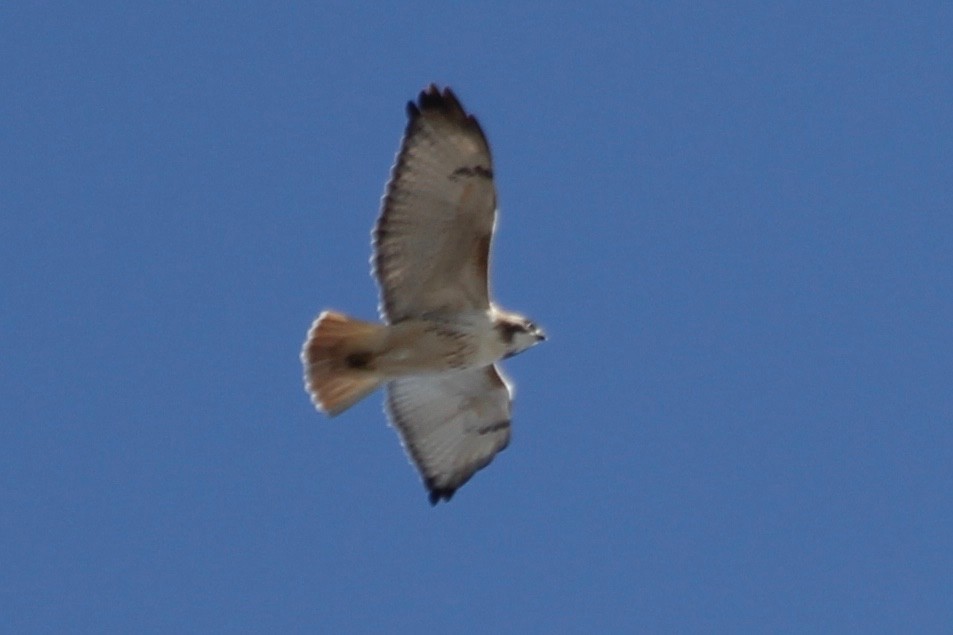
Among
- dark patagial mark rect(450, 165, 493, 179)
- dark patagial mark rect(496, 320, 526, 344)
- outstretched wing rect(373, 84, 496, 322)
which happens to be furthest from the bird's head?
dark patagial mark rect(450, 165, 493, 179)

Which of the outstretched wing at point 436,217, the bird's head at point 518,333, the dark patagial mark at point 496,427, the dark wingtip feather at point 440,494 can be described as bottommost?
the dark wingtip feather at point 440,494

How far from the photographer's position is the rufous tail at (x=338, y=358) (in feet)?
44.0

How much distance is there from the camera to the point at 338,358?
13461 mm

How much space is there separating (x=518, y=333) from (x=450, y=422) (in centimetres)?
127

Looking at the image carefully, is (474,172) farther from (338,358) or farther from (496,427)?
(496,427)

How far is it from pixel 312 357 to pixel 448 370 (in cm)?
82

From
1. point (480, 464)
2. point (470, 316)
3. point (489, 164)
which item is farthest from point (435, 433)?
point (489, 164)

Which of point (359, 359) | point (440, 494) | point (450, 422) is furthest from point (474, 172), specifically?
point (440, 494)

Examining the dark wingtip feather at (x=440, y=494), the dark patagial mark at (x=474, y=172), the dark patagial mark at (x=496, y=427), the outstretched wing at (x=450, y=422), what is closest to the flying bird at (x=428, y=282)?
the dark patagial mark at (x=474, y=172)

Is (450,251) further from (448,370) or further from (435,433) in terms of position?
(435,433)

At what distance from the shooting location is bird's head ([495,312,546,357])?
13383 mm

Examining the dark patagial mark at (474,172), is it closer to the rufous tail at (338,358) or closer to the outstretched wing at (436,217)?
the outstretched wing at (436,217)


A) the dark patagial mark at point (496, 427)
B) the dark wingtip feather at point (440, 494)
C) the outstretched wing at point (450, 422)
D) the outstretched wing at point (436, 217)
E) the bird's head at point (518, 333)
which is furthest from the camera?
the dark wingtip feather at point (440, 494)

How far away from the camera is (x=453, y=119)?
12938 mm
